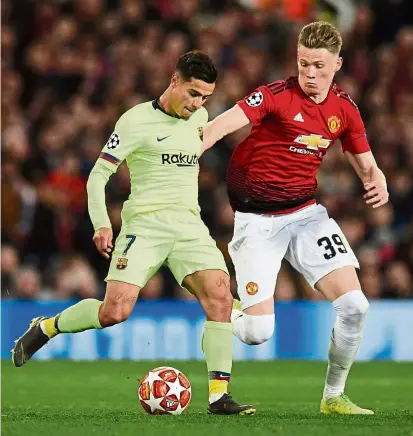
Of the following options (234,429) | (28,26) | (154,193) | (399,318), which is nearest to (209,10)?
(28,26)

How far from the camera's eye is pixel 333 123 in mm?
7988

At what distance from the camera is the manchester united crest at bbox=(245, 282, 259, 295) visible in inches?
318

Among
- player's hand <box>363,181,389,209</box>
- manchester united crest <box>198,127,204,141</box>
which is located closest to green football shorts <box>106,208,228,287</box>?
manchester united crest <box>198,127,204,141</box>

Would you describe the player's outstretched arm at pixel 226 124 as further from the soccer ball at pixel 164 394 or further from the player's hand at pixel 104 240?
the soccer ball at pixel 164 394

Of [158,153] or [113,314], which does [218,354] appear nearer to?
[113,314]

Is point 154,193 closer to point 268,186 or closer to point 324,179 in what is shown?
point 268,186

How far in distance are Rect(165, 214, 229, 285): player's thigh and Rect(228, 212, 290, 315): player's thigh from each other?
1.26 ft

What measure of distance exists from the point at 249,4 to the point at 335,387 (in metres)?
9.62

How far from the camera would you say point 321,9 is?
653 inches

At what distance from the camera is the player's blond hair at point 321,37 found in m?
7.70

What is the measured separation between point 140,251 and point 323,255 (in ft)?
3.67

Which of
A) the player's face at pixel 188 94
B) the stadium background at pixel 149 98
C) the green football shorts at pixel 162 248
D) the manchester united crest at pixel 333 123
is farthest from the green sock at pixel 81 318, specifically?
the stadium background at pixel 149 98

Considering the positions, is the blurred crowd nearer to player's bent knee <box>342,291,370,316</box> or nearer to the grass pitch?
the grass pitch

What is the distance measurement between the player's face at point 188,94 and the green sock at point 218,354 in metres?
1.27
